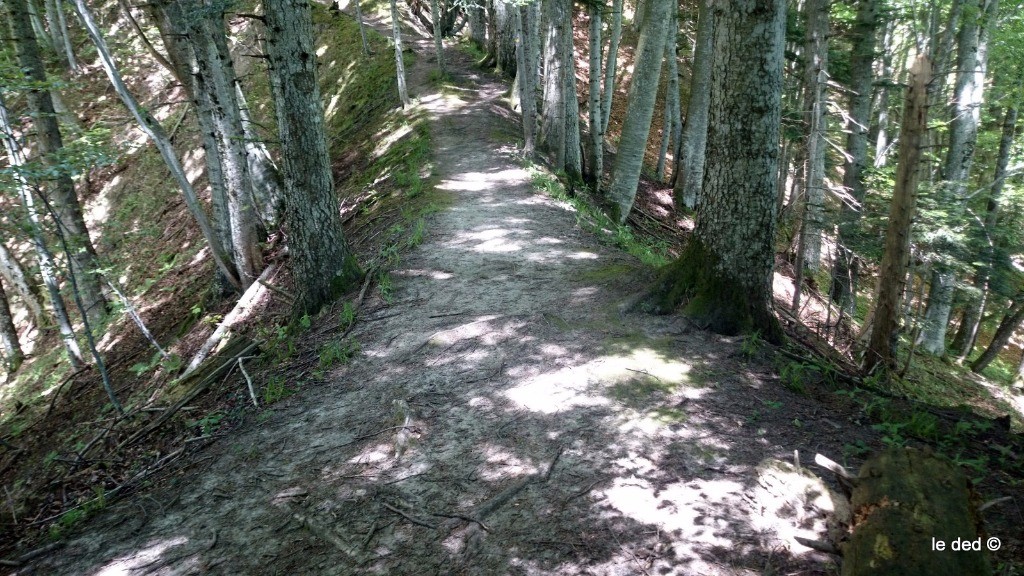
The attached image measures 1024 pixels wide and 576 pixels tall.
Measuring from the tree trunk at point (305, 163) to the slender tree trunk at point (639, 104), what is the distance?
7.02 metres

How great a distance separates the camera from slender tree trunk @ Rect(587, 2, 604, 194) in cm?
1243

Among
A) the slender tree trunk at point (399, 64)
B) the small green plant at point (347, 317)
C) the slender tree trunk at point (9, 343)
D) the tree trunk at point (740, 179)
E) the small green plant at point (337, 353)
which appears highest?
the slender tree trunk at point (399, 64)

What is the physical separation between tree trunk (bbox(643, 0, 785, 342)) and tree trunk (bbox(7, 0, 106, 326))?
1006 centimetres

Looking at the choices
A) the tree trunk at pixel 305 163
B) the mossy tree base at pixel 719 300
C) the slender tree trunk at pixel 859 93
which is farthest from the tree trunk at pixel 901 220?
the tree trunk at pixel 305 163

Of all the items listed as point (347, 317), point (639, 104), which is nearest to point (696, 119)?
point (639, 104)

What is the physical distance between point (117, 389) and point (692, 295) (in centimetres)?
908

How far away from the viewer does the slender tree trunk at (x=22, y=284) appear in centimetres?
1297

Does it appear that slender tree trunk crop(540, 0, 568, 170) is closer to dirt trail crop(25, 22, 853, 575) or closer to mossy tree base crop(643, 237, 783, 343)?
dirt trail crop(25, 22, 853, 575)

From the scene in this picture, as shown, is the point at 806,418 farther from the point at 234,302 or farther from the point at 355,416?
the point at 234,302

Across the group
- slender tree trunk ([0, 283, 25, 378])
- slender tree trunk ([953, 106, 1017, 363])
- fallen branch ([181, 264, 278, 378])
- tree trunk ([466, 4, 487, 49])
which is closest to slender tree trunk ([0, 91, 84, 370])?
fallen branch ([181, 264, 278, 378])

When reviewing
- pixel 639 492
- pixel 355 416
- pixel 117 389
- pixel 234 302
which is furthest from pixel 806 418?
pixel 117 389

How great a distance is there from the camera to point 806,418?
4559 mm

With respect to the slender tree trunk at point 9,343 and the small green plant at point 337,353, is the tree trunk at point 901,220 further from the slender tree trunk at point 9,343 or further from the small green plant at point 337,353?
the slender tree trunk at point 9,343

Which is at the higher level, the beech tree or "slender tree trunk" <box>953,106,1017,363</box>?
the beech tree
